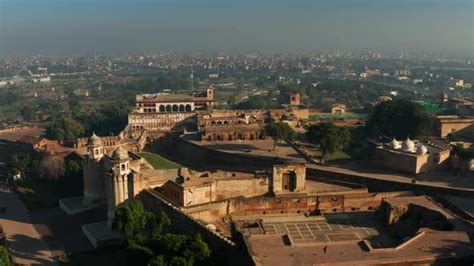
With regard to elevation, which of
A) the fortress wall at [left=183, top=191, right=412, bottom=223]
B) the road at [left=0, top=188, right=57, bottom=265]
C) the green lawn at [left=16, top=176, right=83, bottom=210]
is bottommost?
the road at [left=0, top=188, right=57, bottom=265]

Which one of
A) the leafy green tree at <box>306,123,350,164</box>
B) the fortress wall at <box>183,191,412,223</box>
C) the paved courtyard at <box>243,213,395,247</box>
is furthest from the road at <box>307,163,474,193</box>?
the paved courtyard at <box>243,213,395,247</box>

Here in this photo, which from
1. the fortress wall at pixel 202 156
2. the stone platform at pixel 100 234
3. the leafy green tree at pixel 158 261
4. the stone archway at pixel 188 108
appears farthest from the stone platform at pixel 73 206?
the stone archway at pixel 188 108

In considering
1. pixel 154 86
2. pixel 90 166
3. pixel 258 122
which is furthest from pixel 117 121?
pixel 154 86

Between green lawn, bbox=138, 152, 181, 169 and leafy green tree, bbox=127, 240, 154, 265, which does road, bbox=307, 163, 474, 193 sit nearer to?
green lawn, bbox=138, 152, 181, 169

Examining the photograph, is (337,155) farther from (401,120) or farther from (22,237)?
(22,237)

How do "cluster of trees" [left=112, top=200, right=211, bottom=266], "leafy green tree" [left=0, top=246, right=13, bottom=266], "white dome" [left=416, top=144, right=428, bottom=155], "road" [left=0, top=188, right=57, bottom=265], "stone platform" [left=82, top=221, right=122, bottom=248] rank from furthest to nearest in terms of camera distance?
1. "white dome" [left=416, top=144, right=428, bottom=155]
2. "stone platform" [left=82, top=221, right=122, bottom=248]
3. "road" [left=0, top=188, right=57, bottom=265]
4. "leafy green tree" [left=0, top=246, right=13, bottom=266]
5. "cluster of trees" [left=112, top=200, right=211, bottom=266]

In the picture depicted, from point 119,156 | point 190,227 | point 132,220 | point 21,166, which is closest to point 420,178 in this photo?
point 190,227

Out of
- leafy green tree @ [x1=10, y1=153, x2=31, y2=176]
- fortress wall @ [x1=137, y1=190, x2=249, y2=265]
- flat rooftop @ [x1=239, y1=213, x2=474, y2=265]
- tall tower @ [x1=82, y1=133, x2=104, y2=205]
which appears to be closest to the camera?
flat rooftop @ [x1=239, y1=213, x2=474, y2=265]

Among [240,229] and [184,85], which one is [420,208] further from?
[184,85]
